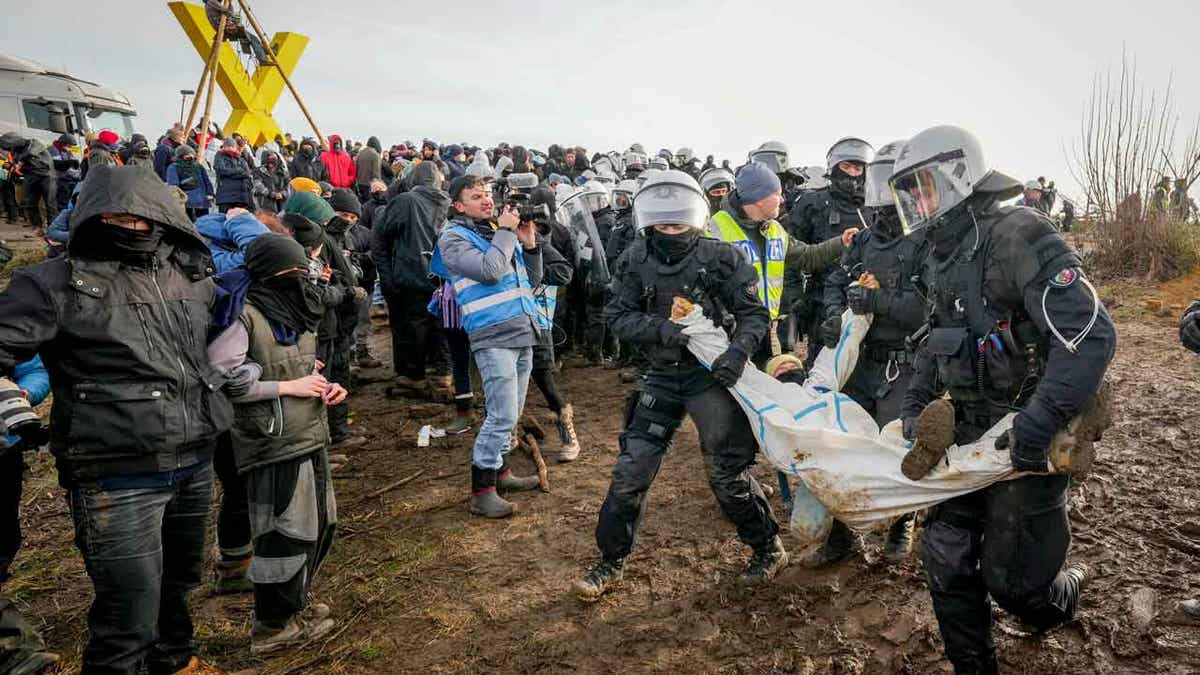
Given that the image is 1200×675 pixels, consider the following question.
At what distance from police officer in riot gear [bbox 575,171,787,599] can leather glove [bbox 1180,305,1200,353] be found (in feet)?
5.76

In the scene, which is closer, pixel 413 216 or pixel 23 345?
pixel 23 345

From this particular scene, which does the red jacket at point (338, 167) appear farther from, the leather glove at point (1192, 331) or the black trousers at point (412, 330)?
the leather glove at point (1192, 331)

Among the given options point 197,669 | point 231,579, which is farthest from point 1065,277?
point 231,579

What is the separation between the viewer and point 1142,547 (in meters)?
3.75

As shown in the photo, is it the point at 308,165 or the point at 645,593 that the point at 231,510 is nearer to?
the point at 645,593

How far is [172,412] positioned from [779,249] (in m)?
3.86

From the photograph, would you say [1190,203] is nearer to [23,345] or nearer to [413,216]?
[413,216]

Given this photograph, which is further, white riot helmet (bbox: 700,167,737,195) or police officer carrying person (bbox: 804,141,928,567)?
white riot helmet (bbox: 700,167,737,195)

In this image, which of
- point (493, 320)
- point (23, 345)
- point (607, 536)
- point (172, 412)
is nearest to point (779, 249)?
point (493, 320)

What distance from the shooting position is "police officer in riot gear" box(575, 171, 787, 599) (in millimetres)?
3484

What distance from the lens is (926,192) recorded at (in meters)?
2.75

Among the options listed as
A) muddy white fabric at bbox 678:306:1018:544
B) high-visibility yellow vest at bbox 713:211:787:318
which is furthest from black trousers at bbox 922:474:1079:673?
high-visibility yellow vest at bbox 713:211:787:318

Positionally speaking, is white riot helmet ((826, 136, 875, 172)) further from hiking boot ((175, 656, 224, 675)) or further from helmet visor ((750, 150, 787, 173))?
hiking boot ((175, 656, 224, 675))

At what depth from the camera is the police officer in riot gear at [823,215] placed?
17.6 ft
